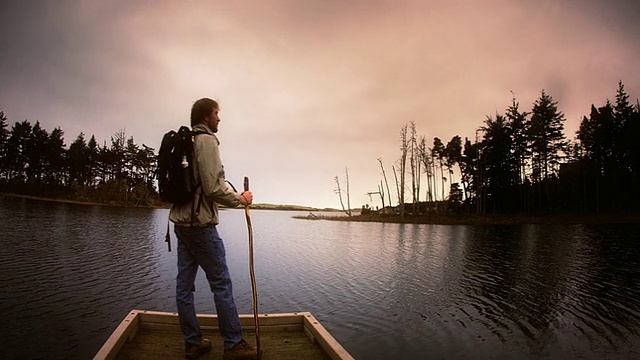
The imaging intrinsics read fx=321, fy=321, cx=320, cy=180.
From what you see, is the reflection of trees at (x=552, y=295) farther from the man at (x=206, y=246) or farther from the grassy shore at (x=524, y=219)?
the grassy shore at (x=524, y=219)

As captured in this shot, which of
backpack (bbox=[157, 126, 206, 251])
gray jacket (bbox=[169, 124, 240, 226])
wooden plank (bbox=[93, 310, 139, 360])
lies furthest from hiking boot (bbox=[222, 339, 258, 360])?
backpack (bbox=[157, 126, 206, 251])

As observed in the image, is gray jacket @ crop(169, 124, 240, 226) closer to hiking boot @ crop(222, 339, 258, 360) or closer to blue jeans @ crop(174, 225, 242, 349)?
blue jeans @ crop(174, 225, 242, 349)

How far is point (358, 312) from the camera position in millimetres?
8453

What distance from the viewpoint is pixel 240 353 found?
3.25 metres

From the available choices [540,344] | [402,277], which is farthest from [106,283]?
[540,344]

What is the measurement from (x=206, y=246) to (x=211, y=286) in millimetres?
429

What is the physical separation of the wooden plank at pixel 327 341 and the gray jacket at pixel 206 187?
1744mm

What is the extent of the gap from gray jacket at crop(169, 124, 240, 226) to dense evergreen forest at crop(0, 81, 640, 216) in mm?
46586

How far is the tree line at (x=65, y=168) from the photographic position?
6350cm

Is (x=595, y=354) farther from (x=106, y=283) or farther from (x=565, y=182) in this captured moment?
(x=565, y=182)

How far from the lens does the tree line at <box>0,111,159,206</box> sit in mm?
63500

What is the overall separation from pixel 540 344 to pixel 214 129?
7582mm

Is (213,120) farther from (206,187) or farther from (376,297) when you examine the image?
(376,297)

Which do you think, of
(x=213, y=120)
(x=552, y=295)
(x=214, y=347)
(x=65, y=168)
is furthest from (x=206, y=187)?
(x=65, y=168)
